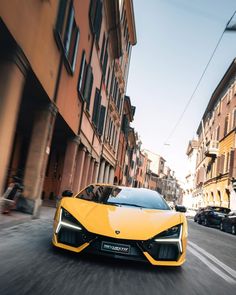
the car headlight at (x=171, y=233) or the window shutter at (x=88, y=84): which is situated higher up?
the window shutter at (x=88, y=84)

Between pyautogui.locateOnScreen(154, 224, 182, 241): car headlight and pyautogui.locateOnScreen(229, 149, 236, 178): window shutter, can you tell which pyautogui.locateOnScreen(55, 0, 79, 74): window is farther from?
pyautogui.locateOnScreen(229, 149, 236, 178): window shutter

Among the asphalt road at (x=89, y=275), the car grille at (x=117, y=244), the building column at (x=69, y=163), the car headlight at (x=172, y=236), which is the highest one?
the building column at (x=69, y=163)

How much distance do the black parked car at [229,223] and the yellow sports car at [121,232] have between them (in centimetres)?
1554

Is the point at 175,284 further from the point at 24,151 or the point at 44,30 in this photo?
the point at 24,151

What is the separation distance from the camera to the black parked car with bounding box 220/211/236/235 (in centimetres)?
2044

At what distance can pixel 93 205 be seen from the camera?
592cm

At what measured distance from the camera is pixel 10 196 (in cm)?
956

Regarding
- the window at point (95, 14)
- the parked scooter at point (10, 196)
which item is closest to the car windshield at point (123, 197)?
the parked scooter at point (10, 196)

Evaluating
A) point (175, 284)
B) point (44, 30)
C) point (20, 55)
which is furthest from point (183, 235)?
point (44, 30)

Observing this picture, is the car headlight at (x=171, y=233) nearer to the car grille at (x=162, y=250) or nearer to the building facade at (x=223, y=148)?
the car grille at (x=162, y=250)

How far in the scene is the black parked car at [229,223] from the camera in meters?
20.4

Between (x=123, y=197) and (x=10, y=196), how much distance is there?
13.0 ft

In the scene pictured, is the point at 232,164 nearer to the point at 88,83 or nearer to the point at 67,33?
the point at 88,83

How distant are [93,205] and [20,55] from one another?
328 centimetres
